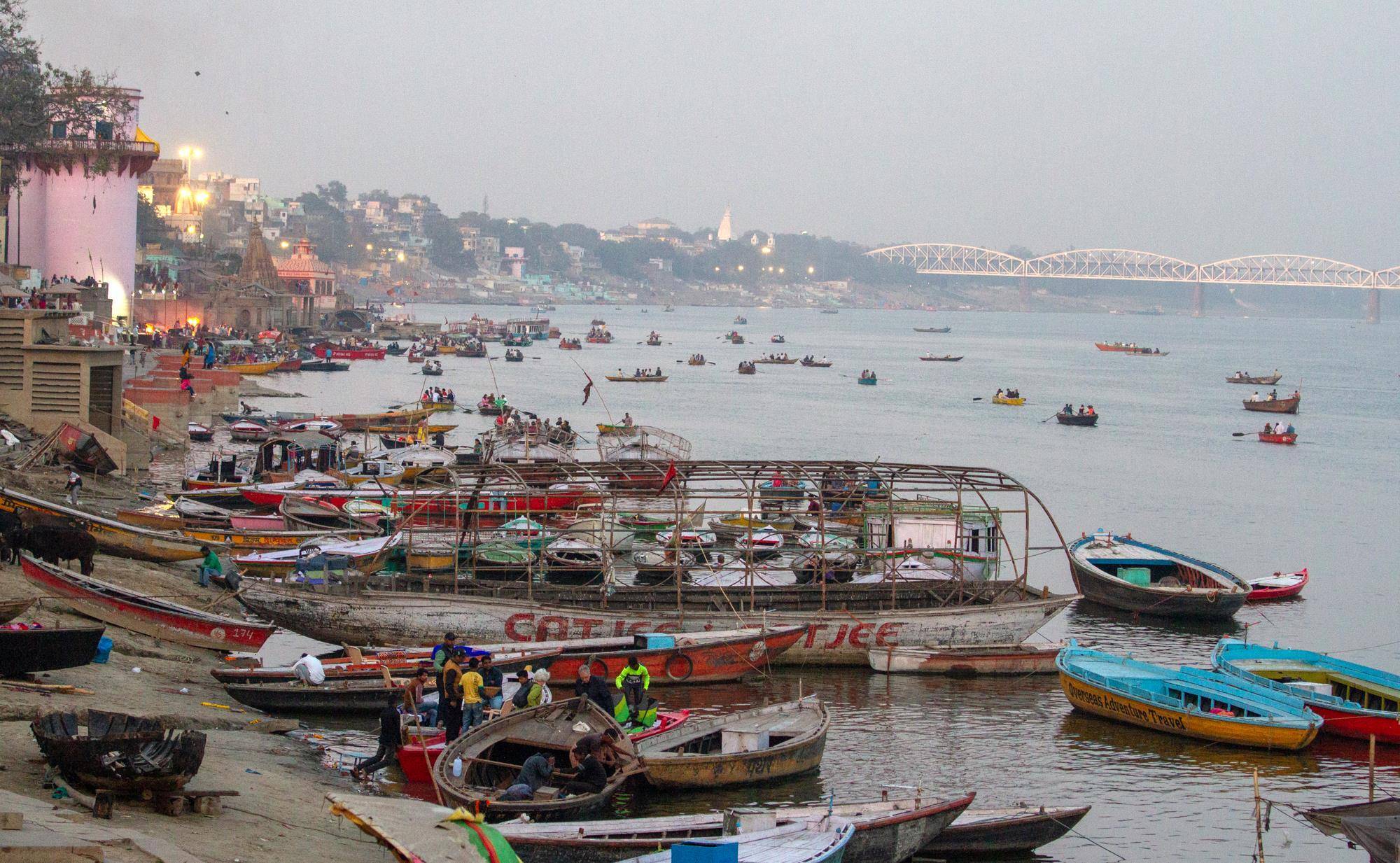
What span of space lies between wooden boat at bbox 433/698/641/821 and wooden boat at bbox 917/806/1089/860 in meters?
2.75

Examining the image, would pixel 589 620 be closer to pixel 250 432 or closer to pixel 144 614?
pixel 144 614

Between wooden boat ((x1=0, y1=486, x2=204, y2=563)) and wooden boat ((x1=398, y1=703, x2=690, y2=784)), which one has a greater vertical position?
wooden boat ((x1=0, y1=486, x2=204, y2=563))

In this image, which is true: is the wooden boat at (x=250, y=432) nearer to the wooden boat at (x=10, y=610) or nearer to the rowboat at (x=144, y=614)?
the rowboat at (x=144, y=614)

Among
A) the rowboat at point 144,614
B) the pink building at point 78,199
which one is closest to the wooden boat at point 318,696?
the rowboat at point 144,614

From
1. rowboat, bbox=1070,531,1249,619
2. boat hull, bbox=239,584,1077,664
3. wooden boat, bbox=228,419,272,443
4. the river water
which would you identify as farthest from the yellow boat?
boat hull, bbox=239,584,1077,664

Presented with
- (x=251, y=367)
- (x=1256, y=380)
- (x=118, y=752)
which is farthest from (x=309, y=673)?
(x=1256, y=380)

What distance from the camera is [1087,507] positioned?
38156 millimetres

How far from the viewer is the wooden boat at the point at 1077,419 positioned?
198 ft

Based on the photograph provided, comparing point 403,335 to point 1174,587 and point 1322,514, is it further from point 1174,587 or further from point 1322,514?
point 1174,587

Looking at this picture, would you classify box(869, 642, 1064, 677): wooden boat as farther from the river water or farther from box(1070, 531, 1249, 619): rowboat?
box(1070, 531, 1249, 619): rowboat

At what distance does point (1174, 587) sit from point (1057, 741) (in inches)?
317

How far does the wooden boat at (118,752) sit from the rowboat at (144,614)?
624 cm

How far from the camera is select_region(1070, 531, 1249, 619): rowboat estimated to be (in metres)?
23.3

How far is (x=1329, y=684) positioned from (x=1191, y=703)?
7.11 feet
